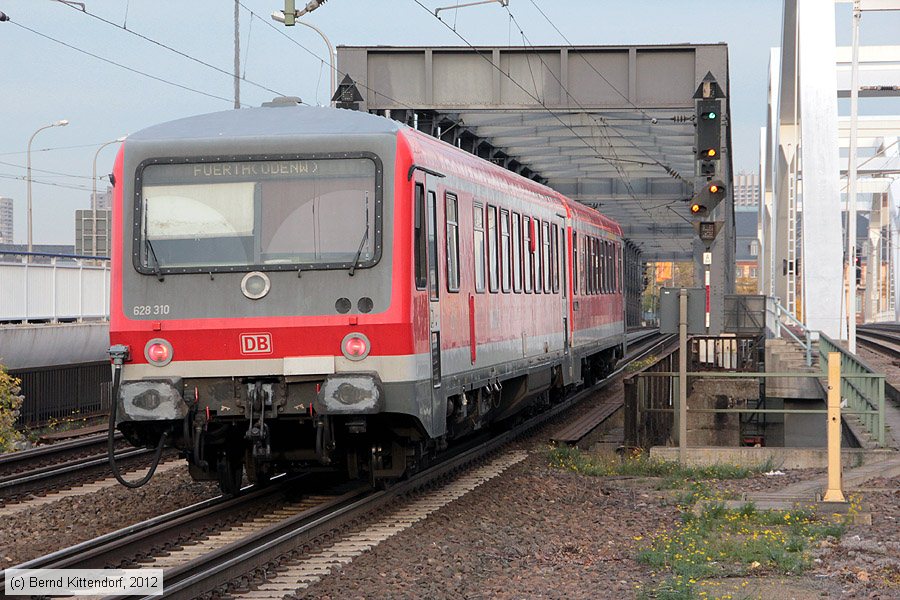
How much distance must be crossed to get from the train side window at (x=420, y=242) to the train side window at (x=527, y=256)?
4.97 m

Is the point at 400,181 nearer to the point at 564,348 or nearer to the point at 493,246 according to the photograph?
the point at 493,246

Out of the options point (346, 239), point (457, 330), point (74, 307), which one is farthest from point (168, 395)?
point (74, 307)

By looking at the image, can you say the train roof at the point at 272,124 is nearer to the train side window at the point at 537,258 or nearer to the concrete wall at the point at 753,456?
the train side window at the point at 537,258

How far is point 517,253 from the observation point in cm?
1623

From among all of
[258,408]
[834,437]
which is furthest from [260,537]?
[834,437]

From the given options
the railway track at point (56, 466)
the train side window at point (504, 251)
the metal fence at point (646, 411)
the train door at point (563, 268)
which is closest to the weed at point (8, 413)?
the railway track at point (56, 466)

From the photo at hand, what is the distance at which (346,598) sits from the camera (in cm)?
873

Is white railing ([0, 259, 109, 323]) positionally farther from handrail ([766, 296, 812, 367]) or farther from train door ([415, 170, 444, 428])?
train door ([415, 170, 444, 428])

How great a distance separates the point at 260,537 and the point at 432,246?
10.3 feet

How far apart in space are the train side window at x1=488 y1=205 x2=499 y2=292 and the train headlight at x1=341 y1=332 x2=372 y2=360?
376 centimetres

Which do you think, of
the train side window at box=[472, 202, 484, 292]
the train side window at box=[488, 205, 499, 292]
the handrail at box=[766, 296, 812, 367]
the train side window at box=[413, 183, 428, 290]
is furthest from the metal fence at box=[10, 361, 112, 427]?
the handrail at box=[766, 296, 812, 367]

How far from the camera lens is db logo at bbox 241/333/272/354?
36.8 feet

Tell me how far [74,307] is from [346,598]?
815 inches

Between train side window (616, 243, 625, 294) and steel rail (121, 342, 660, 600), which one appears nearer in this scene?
steel rail (121, 342, 660, 600)
